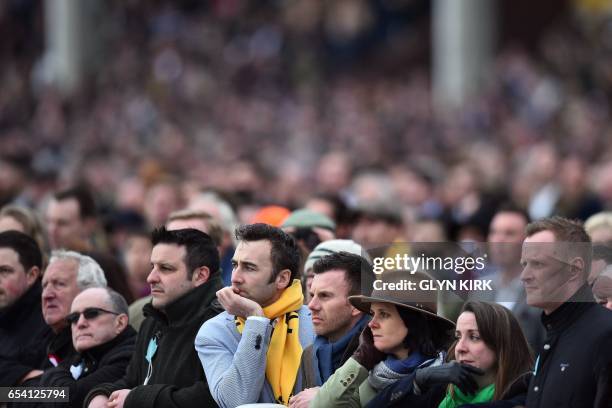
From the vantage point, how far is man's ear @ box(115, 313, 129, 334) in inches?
312

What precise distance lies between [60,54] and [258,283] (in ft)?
85.0

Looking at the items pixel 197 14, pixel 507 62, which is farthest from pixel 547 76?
pixel 197 14

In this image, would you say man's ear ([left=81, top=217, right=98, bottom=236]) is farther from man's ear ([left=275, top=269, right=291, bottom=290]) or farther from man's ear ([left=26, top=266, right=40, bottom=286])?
man's ear ([left=275, top=269, right=291, bottom=290])

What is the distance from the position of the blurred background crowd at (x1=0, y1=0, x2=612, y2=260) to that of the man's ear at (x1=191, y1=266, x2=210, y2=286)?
3145 millimetres

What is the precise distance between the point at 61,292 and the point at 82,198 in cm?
344

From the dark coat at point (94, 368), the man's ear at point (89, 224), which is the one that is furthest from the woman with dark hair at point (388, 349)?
the man's ear at point (89, 224)

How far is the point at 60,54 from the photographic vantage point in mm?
32250

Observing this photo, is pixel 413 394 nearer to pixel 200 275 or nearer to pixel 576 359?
pixel 576 359

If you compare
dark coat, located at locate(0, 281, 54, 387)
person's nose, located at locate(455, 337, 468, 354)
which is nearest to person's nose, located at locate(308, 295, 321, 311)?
person's nose, located at locate(455, 337, 468, 354)

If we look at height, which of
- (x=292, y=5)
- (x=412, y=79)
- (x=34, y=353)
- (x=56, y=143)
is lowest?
(x=34, y=353)

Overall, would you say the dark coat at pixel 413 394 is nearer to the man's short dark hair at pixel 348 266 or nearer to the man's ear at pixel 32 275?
the man's short dark hair at pixel 348 266

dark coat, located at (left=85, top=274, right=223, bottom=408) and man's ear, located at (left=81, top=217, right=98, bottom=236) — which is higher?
man's ear, located at (left=81, top=217, right=98, bottom=236)

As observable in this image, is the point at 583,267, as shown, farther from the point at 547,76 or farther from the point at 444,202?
the point at 547,76

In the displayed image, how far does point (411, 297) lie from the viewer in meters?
6.73
